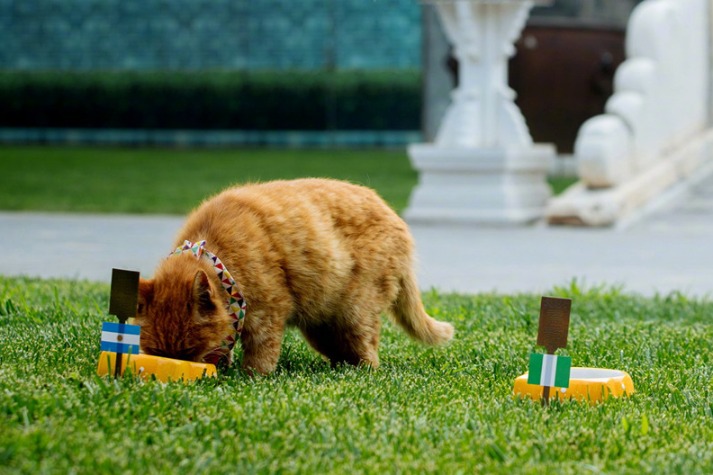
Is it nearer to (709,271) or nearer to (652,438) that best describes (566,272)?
(709,271)

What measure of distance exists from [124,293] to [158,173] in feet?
45.6

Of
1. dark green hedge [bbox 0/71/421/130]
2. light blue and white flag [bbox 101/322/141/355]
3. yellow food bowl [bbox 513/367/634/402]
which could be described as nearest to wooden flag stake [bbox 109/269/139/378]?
light blue and white flag [bbox 101/322/141/355]

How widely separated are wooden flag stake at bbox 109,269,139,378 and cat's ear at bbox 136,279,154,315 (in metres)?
0.09

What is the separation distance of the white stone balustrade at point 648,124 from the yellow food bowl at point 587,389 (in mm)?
6972

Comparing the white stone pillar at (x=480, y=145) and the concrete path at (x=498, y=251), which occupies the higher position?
the white stone pillar at (x=480, y=145)

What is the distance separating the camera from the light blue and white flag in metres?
3.83

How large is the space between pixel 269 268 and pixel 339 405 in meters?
0.65

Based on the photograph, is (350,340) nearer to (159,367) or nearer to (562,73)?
(159,367)

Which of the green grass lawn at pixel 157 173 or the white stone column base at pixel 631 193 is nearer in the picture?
the white stone column base at pixel 631 193

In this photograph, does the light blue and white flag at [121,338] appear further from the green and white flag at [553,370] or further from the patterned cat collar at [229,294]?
the green and white flag at [553,370]

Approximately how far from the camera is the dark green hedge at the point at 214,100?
78.8 feet

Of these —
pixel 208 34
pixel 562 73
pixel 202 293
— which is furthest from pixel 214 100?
pixel 202 293

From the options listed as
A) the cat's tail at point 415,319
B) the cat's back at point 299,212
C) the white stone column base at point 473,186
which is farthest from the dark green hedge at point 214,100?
the cat's back at point 299,212

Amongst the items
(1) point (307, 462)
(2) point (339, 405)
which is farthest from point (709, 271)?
(1) point (307, 462)
